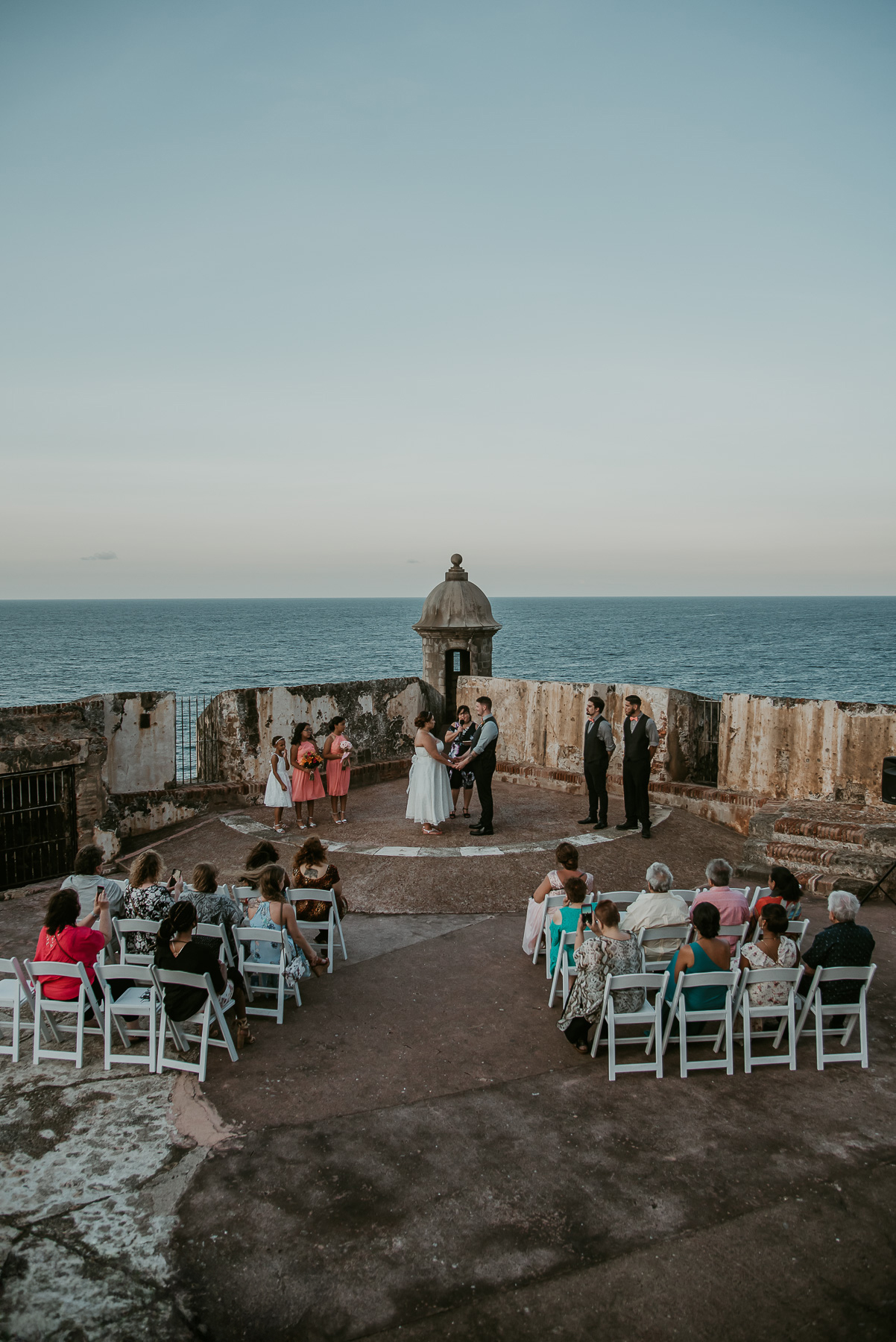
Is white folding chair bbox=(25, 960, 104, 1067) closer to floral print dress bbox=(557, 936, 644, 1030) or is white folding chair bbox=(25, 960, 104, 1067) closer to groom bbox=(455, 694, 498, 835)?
floral print dress bbox=(557, 936, 644, 1030)

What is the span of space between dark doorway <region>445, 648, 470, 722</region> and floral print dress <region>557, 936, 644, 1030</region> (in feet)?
33.4

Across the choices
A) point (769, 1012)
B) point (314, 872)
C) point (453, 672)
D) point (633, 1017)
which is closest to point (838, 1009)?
point (769, 1012)

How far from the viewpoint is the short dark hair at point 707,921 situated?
19.2 feet

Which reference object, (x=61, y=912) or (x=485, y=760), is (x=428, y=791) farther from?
(x=61, y=912)

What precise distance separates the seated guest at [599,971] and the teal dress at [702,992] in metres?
0.31

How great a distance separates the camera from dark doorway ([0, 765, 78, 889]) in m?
10.3

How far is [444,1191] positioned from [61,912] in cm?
311

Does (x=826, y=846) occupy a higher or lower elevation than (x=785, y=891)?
lower

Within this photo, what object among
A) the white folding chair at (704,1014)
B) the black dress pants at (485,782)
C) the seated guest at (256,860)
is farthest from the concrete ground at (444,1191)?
the black dress pants at (485,782)

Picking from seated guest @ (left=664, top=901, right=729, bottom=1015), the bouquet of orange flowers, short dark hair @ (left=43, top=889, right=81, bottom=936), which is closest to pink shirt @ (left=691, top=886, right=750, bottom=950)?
seated guest @ (left=664, top=901, right=729, bottom=1015)

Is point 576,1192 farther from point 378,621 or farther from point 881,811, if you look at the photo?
point 378,621

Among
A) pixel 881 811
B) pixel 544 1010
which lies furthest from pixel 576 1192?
pixel 881 811

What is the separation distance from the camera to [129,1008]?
5.88m

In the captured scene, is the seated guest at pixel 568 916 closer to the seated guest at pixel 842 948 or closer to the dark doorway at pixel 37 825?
the seated guest at pixel 842 948
